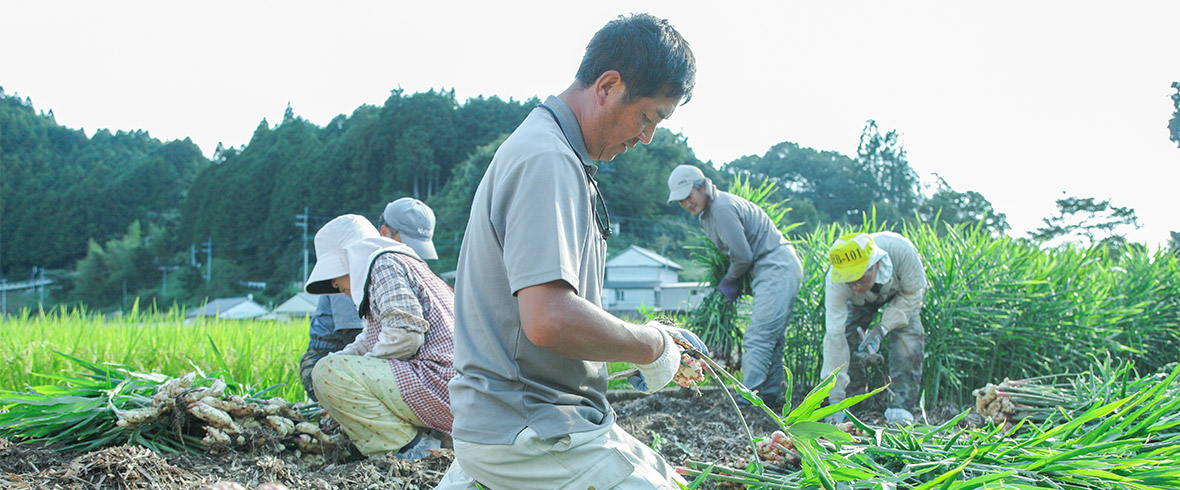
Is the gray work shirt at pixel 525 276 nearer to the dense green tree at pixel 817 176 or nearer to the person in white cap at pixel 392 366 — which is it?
the person in white cap at pixel 392 366

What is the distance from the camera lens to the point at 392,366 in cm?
300

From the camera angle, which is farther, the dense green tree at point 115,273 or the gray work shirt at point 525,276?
the dense green tree at point 115,273

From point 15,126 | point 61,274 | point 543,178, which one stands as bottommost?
point 61,274

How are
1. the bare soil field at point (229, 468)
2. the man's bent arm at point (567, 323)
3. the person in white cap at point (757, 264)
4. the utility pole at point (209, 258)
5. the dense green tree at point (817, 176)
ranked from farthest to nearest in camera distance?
1. the utility pole at point (209, 258)
2. the dense green tree at point (817, 176)
3. the person in white cap at point (757, 264)
4. the bare soil field at point (229, 468)
5. the man's bent arm at point (567, 323)

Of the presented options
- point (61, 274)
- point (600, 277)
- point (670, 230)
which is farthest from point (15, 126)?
point (600, 277)

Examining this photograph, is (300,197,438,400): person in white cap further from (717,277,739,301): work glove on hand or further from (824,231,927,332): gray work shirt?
(717,277,739,301): work glove on hand

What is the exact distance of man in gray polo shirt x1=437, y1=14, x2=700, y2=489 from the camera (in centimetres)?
126

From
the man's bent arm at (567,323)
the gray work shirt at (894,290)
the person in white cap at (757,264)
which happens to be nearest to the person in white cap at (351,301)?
the person in white cap at (757,264)

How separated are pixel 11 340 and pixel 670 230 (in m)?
46.9

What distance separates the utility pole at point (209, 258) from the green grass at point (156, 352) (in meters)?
64.1

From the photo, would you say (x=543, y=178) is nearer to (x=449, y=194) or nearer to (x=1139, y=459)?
(x=1139, y=459)

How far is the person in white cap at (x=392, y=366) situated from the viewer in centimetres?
296

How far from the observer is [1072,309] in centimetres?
505

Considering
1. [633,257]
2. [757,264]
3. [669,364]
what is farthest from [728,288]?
[633,257]
